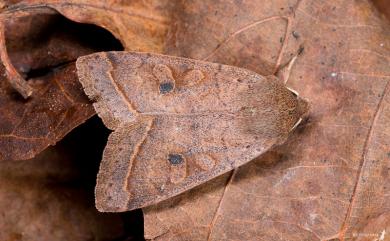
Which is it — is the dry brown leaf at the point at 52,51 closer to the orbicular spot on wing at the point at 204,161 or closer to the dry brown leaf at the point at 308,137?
the dry brown leaf at the point at 308,137

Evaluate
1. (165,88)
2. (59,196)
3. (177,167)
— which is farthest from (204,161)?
(59,196)

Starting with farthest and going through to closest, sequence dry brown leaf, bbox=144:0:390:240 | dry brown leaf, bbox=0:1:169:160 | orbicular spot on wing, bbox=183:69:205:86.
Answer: orbicular spot on wing, bbox=183:69:205:86 < dry brown leaf, bbox=0:1:169:160 < dry brown leaf, bbox=144:0:390:240

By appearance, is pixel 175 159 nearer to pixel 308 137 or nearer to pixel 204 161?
pixel 204 161

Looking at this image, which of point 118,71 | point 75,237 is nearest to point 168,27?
point 118,71

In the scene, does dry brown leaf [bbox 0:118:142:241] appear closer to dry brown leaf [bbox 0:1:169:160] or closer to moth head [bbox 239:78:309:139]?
dry brown leaf [bbox 0:1:169:160]

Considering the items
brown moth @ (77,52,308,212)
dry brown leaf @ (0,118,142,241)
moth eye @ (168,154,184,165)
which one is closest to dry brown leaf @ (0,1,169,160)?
brown moth @ (77,52,308,212)

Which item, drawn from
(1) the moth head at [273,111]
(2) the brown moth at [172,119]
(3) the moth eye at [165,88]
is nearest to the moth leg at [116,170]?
(2) the brown moth at [172,119]
